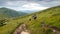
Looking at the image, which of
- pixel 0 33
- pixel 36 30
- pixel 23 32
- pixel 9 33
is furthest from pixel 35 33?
pixel 0 33

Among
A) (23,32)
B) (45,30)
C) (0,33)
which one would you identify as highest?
(45,30)

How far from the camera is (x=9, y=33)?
10550 centimetres

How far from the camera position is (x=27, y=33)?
82.9 m

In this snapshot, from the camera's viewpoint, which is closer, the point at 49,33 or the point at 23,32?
the point at 49,33

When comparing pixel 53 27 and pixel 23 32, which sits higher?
pixel 53 27

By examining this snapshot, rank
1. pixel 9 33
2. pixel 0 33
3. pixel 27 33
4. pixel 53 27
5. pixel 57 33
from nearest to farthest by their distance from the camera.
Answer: pixel 57 33 → pixel 53 27 → pixel 27 33 → pixel 9 33 → pixel 0 33

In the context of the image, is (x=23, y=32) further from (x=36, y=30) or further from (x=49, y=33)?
(x=49, y=33)

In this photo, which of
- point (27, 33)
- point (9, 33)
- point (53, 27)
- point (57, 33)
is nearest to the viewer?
point (57, 33)

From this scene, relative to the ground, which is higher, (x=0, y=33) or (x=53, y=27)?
(x=53, y=27)

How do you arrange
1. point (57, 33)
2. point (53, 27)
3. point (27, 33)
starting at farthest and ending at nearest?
point (27, 33), point (53, 27), point (57, 33)

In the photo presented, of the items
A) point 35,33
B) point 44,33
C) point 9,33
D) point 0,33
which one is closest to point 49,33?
point 44,33

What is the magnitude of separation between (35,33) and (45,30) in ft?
20.2

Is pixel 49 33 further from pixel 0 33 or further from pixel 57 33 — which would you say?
pixel 0 33

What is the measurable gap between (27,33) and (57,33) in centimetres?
2079
